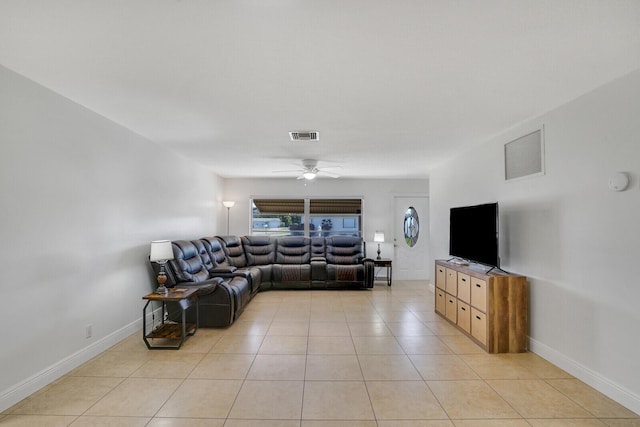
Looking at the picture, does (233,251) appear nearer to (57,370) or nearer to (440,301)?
(57,370)


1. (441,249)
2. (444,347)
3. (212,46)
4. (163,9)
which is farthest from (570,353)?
(163,9)

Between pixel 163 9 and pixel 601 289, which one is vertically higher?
pixel 163 9

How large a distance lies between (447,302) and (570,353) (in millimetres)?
1527

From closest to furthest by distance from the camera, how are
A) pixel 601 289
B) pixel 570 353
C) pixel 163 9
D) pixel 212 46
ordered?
1. pixel 163 9
2. pixel 212 46
3. pixel 601 289
4. pixel 570 353

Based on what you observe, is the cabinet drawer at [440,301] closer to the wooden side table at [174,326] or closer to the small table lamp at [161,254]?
the wooden side table at [174,326]

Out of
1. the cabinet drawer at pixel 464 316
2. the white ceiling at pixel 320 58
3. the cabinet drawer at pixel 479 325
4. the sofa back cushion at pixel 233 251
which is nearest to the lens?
the white ceiling at pixel 320 58

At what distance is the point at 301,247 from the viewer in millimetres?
6707

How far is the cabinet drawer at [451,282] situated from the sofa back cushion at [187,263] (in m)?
3.51

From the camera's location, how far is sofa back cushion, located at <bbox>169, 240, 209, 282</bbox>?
392 cm

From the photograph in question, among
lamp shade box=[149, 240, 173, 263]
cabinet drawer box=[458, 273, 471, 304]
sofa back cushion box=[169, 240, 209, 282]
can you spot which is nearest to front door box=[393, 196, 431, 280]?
cabinet drawer box=[458, 273, 471, 304]

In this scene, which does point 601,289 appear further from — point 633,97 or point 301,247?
point 301,247

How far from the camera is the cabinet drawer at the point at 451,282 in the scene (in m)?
3.88

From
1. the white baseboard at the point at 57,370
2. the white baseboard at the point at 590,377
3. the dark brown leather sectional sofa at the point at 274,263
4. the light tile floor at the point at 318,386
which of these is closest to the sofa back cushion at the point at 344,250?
the dark brown leather sectional sofa at the point at 274,263

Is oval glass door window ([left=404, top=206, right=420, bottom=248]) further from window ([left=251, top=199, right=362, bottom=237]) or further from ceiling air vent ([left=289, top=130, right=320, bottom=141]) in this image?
ceiling air vent ([left=289, top=130, right=320, bottom=141])
